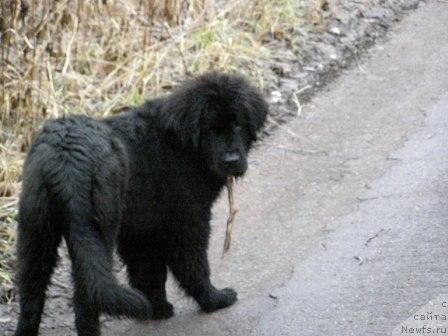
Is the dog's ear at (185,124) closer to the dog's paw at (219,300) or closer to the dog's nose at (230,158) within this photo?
the dog's nose at (230,158)

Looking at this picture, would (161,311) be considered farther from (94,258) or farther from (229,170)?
(94,258)

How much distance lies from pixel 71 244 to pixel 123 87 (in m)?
3.05

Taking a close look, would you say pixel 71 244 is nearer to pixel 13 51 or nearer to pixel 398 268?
pixel 398 268

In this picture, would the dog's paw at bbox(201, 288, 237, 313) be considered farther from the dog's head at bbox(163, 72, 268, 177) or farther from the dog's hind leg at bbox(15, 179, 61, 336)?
the dog's hind leg at bbox(15, 179, 61, 336)

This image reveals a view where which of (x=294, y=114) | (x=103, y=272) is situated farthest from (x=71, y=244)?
(x=294, y=114)

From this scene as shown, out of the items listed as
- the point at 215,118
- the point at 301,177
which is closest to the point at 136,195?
the point at 215,118

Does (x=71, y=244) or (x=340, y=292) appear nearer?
(x=71, y=244)

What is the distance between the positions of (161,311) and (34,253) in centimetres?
104

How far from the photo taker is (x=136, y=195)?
5.45 m

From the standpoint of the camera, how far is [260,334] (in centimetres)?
538

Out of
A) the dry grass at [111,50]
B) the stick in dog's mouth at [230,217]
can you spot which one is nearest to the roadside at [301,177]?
the stick in dog's mouth at [230,217]

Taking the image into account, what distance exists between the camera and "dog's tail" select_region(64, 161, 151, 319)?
15.2ft

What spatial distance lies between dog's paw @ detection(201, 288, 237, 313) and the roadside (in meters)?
0.05

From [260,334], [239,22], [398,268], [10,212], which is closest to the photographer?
[260,334]
